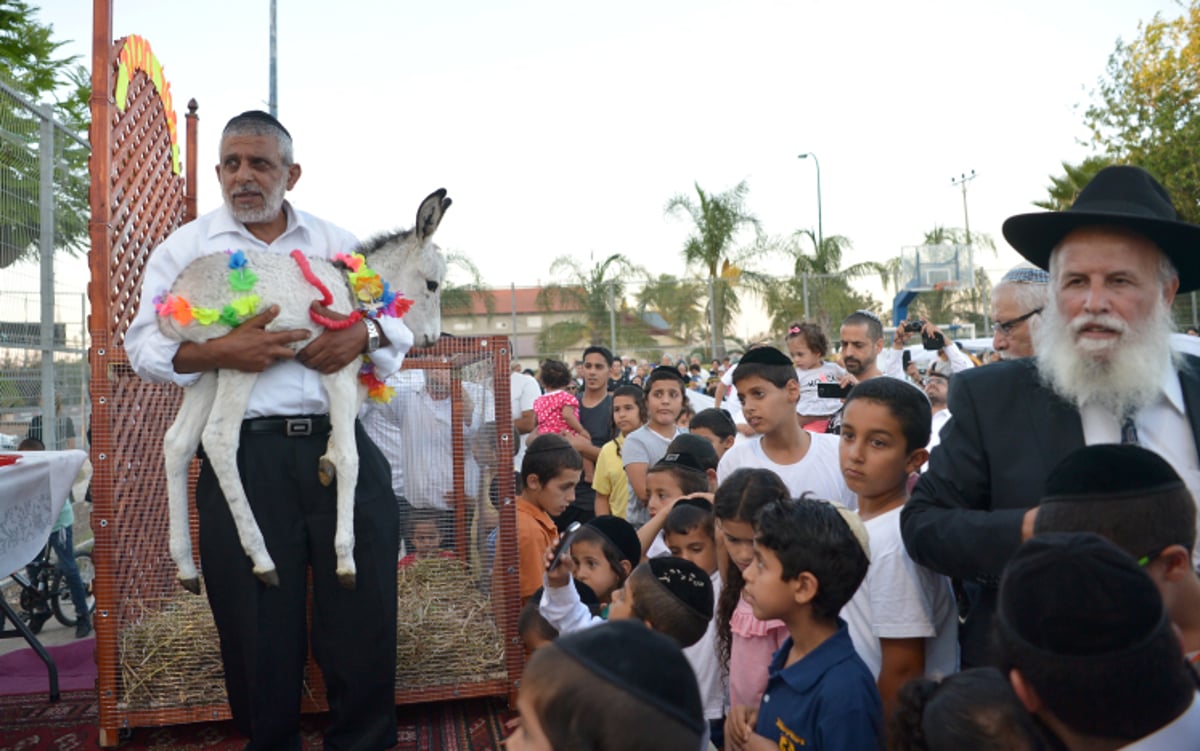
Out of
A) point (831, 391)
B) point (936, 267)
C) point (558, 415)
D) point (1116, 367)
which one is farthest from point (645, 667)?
point (936, 267)

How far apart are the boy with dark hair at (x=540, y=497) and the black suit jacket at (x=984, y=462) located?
251cm

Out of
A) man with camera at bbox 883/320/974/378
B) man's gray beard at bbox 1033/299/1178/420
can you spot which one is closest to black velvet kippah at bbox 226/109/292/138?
man's gray beard at bbox 1033/299/1178/420

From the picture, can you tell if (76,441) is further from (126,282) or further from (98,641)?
(98,641)

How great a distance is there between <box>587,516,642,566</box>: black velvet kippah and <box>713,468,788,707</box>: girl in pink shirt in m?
0.52

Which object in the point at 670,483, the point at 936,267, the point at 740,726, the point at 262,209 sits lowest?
the point at 740,726

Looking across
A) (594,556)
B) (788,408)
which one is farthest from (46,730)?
(788,408)

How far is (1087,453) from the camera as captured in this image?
1.85 meters

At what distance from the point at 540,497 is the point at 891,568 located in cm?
252

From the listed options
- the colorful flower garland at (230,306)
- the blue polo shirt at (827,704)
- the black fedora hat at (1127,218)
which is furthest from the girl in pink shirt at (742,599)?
the colorful flower garland at (230,306)

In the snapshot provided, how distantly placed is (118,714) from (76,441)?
14.1 ft

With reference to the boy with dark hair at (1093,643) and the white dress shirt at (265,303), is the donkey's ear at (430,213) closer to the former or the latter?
the white dress shirt at (265,303)

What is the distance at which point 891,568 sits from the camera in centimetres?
256

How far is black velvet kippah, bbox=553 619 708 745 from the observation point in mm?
1462

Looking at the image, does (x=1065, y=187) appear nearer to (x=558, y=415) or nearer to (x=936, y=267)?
(x=936, y=267)
